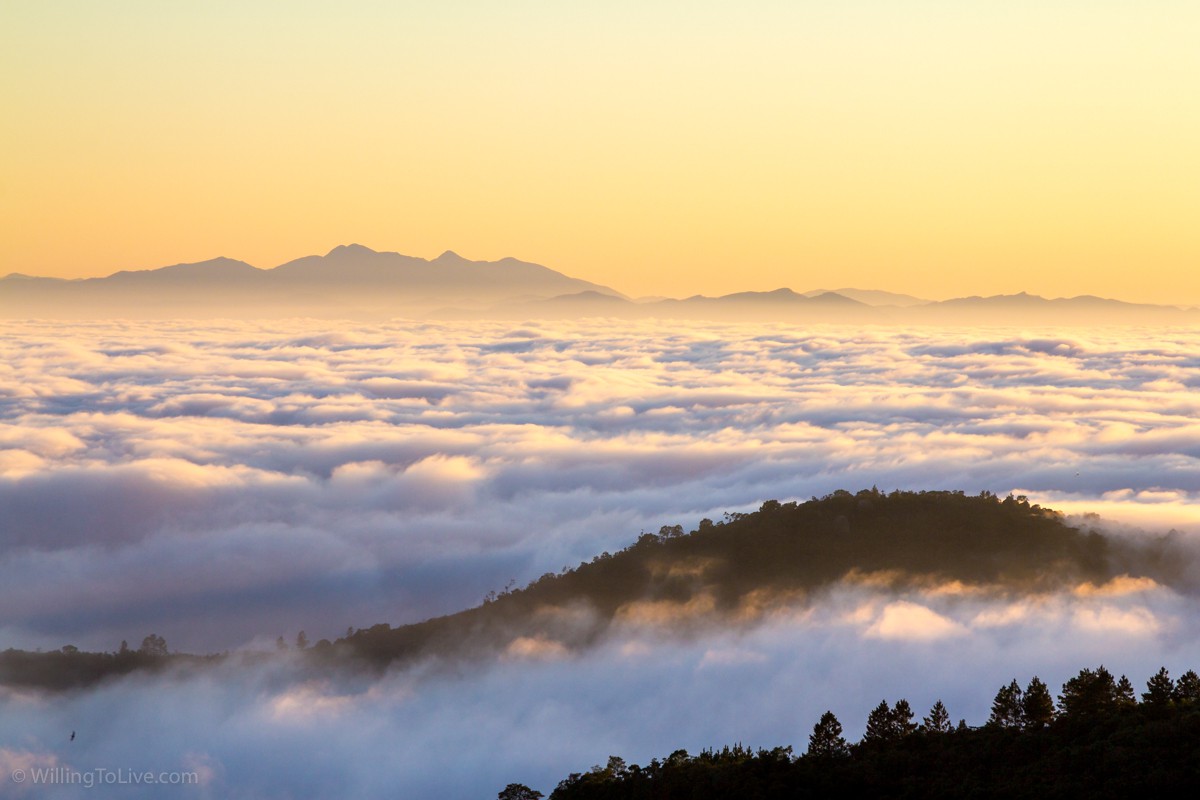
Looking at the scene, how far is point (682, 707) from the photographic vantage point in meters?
132

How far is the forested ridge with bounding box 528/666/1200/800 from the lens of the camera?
5222cm

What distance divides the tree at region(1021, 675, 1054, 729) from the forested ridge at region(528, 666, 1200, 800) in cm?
7

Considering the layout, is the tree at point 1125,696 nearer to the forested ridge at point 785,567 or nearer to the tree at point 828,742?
the tree at point 828,742

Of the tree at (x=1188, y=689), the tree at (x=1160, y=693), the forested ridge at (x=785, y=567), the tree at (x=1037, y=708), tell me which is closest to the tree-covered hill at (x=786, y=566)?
the forested ridge at (x=785, y=567)

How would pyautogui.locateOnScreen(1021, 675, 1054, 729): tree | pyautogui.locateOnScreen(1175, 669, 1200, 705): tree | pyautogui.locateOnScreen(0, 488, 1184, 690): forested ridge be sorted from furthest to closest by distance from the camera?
pyautogui.locateOnScreen(0, 488, 1184, 690): forested ridge, pyautogui.locateOnScreen(1021, 675, 1054, 729): tree, pyautogui.locateOnScreen(1175, 669, 1200, 705): tree

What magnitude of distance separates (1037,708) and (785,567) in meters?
77.8

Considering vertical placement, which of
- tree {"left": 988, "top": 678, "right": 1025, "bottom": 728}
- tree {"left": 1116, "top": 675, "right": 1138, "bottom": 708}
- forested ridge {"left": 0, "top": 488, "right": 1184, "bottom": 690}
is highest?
tree {"left": 1116, "top": 675, "right": 1138, "bottom": 708}

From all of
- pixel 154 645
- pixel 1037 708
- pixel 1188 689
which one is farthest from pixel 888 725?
pixel 154 645

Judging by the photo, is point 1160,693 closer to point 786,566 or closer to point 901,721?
point 901,721

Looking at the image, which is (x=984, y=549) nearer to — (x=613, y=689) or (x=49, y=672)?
(x=613, y=689)

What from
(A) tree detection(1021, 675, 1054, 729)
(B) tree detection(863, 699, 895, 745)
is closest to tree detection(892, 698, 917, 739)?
(B) tree detection(863, 699, 895, 745)

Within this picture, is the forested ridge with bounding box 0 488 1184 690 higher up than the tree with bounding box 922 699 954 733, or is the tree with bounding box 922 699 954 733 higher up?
the tree with bounding box 922 699 954 733

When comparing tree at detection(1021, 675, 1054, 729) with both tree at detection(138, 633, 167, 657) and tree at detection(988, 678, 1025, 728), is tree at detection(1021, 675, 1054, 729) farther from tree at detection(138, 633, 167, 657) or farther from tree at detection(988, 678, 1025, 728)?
tree at detection(138, 633, 167, 657)

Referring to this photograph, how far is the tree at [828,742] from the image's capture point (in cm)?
6475
